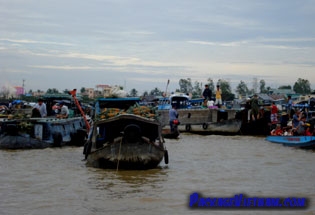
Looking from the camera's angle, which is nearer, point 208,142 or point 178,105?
point 208,142

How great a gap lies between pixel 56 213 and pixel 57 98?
13.8 metres

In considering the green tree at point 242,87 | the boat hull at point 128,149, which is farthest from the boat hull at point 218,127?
the green tree at point 242,87

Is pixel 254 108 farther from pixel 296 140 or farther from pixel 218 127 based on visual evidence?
pixel 296 140

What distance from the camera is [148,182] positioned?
1274 centimetres

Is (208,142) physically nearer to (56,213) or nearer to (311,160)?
(311,160)

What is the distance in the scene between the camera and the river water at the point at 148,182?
10.2 meters

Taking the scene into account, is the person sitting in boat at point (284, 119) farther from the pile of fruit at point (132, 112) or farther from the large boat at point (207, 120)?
the pile of fruit at point (132, 112)

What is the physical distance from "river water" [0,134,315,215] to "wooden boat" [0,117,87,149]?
413mm

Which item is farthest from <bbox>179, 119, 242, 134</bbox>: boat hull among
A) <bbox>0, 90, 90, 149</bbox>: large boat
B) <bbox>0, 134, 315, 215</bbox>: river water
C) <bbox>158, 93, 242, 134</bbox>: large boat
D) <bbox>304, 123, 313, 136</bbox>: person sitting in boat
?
<bbox>0, 90, 90, 149</bbox>: large boat

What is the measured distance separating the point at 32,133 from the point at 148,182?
25.0ft

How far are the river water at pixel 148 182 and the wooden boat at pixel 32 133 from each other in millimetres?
413

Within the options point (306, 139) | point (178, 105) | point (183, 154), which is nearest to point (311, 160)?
point (306, 139)

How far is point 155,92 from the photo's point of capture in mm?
66500

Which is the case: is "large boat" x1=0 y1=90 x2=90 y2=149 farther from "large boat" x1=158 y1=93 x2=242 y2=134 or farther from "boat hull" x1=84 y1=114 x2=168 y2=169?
"large boat" x1=158 y1=93 x2=242 y2=134
